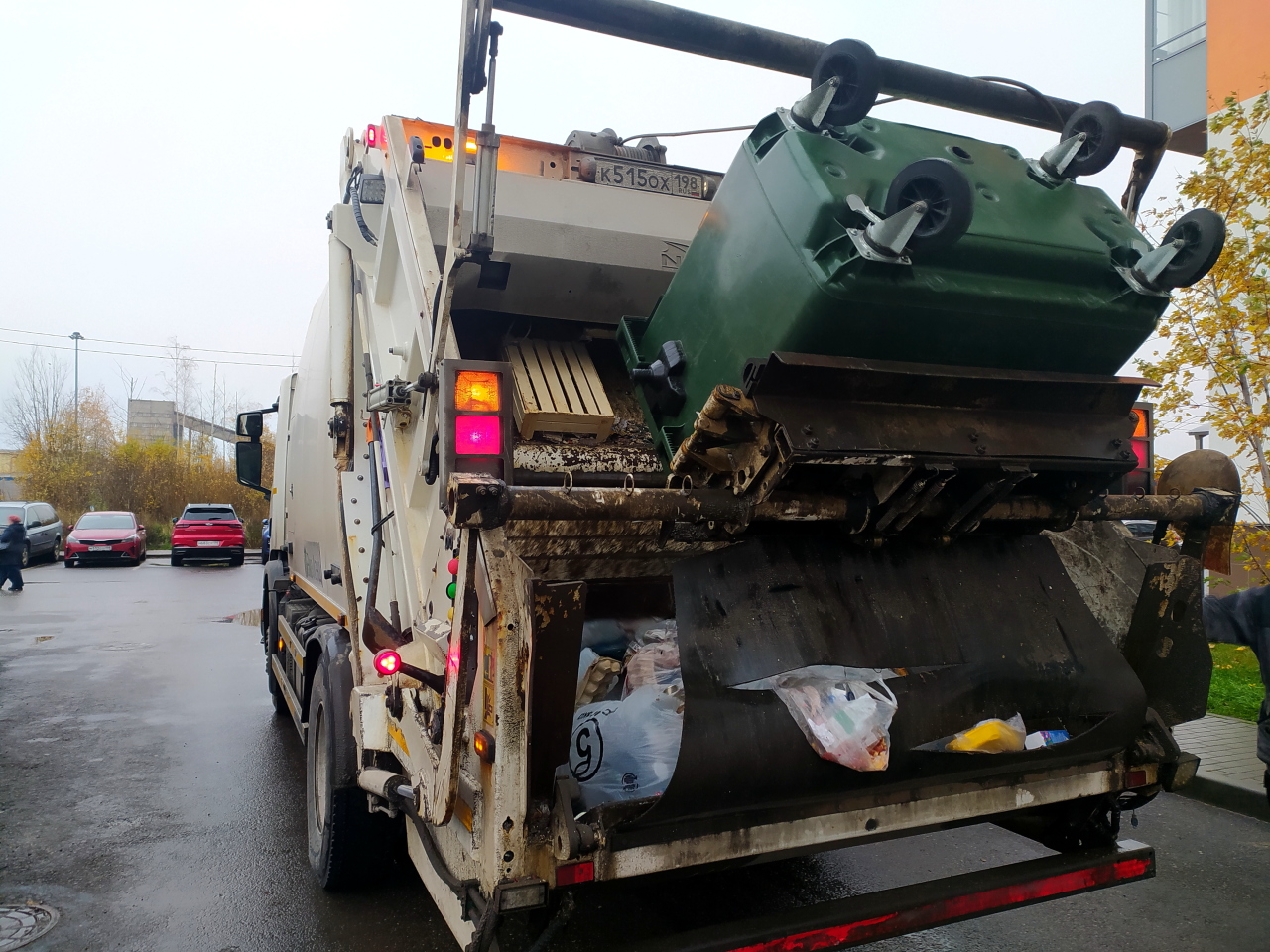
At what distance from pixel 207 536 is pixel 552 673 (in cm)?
2195

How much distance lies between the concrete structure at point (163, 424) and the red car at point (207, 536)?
11.9 meters

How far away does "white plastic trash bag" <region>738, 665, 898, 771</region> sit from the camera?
2125 mm

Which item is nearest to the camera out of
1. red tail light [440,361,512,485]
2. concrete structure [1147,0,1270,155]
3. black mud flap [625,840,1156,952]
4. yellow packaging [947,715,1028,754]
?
black mud flap [625,840,1156,952]

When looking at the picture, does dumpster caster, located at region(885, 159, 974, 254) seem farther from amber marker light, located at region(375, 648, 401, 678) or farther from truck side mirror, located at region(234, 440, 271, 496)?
truck side mirror, located at region(234, 440, 271, 496)

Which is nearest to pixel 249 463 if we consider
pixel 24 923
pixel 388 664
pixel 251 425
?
pixel 251 425

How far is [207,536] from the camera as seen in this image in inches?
841

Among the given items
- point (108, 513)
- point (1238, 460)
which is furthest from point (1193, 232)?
point (108, 513)

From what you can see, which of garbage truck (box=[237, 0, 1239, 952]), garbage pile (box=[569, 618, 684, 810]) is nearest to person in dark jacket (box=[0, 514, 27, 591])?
garbage truck (box=[237, 0, 1239, 952])

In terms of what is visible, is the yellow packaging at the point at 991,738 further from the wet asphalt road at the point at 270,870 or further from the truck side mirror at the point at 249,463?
the truck side mirror at the point at 249,463

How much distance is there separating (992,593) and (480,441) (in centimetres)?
151

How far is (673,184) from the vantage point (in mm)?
3623

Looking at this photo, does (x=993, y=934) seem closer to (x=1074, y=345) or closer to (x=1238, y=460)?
(x=1074, y=345)

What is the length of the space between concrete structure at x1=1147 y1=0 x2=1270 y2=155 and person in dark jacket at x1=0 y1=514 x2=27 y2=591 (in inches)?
706

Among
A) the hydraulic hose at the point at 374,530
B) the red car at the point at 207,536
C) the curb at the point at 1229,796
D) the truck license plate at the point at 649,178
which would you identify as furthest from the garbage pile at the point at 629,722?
the red car at the point at 207,536
